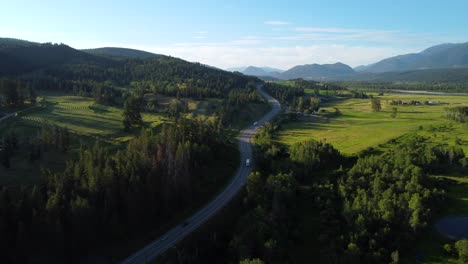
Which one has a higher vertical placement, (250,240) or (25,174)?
(25,174)

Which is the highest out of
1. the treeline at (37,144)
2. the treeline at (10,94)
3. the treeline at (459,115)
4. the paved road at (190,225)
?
the treeline at (10,94)

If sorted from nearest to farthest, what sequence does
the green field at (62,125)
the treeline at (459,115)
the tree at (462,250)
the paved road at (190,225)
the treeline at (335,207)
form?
the tree at (462,250), the treeline at (335,207), the paved road at (190,225), the green field at (62,125), the treeline at (459,115)

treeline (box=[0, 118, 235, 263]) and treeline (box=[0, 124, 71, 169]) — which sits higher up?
treeline (box=[0, 124, 71, 169])

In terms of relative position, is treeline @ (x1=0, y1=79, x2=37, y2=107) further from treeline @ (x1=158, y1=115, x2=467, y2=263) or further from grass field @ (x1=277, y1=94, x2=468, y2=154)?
grass field @ (x1=277, y1=94, x2=468, y2=154)

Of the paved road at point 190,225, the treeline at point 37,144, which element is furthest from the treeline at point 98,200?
the treeline at point 37,144

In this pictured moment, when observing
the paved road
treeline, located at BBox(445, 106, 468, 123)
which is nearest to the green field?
the paved road

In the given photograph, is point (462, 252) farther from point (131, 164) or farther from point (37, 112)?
point (37, 112)

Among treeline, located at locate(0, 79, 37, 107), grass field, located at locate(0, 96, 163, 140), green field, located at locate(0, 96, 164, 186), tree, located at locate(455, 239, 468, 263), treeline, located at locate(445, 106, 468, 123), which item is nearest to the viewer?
tree, located at locate(455, 239, 468, 263)

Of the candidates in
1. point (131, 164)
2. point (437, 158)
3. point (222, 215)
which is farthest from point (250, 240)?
point (437, 158)

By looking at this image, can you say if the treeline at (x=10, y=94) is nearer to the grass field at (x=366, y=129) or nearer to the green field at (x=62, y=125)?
the green field at (x=62, y=125)
